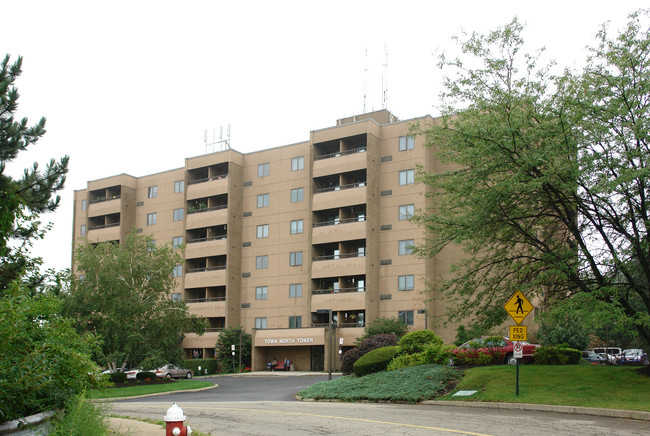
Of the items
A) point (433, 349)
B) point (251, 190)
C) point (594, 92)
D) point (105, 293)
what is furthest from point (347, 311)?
point (594, 92)

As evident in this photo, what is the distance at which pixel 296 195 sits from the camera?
6228 cm

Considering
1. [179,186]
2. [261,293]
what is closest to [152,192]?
[179,186]

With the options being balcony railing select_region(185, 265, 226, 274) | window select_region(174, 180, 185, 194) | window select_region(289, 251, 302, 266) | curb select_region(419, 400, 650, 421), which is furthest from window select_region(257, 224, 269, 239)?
curb select_region(419, 400, 650, 421)

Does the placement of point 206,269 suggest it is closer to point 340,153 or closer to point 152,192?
point 152,192

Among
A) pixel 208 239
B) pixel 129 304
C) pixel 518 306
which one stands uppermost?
pixel 208 239

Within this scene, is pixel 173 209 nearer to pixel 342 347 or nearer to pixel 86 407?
pixel 342 347

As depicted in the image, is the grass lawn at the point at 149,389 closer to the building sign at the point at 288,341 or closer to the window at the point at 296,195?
the building sign at the point at 288,341

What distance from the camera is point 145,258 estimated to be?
44188 millimetres

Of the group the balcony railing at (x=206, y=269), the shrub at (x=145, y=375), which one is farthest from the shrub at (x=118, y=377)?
the balcony railing at (x=206, y=269)

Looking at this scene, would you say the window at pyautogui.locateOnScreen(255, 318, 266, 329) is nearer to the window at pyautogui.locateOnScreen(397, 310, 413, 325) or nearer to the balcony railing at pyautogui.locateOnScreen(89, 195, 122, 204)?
the window at pyautogui.locateOnScreen(397, 310, 413, 325)

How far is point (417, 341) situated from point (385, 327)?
2193cm

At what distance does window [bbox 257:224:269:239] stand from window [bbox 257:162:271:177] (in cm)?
528

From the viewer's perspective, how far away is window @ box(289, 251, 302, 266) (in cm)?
6109

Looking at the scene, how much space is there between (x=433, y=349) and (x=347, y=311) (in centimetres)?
3070
